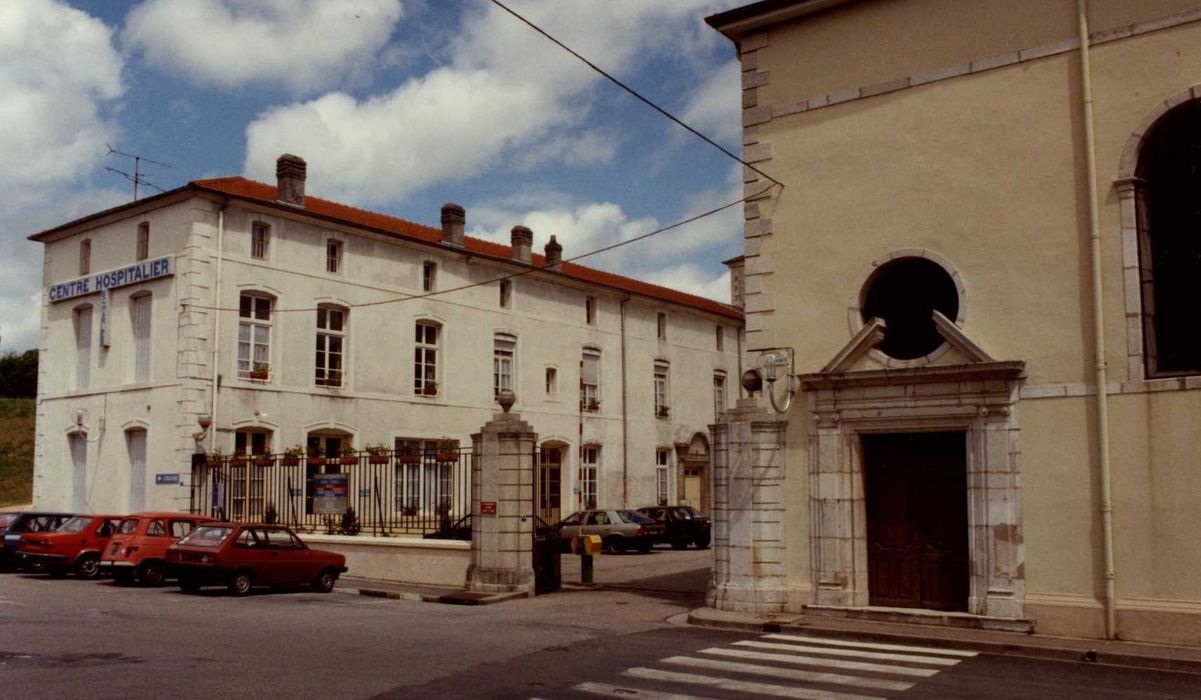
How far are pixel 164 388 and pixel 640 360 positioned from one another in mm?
18080

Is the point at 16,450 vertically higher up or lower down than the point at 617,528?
higher up

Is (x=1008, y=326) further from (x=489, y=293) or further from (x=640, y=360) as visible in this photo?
(x=640, y=360)

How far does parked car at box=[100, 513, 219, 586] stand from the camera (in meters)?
18.9

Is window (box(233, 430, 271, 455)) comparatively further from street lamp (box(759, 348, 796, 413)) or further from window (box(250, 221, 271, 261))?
street lamp (box(759, 348, 796, 413))

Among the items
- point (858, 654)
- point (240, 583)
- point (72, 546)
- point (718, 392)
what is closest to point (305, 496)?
point (72, 546)

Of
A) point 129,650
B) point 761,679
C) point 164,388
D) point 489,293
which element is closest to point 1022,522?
point 761,679

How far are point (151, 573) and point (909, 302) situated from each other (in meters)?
14.0

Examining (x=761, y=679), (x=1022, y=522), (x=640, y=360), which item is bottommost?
(x=761, y=679)

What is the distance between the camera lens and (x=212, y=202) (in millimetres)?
26109

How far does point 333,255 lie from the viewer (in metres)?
29.3

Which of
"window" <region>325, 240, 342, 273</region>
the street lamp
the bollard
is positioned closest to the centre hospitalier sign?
"window" <region>325, 240, 342, 273</region>

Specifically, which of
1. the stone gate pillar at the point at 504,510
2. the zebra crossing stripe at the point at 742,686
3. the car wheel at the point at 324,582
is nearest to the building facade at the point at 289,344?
the car wheel at the point at 324,582

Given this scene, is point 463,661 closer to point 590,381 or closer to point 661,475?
point 590,381

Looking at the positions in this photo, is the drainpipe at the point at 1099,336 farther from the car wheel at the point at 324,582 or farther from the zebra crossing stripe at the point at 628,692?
the car wheel at the point at 324,582
